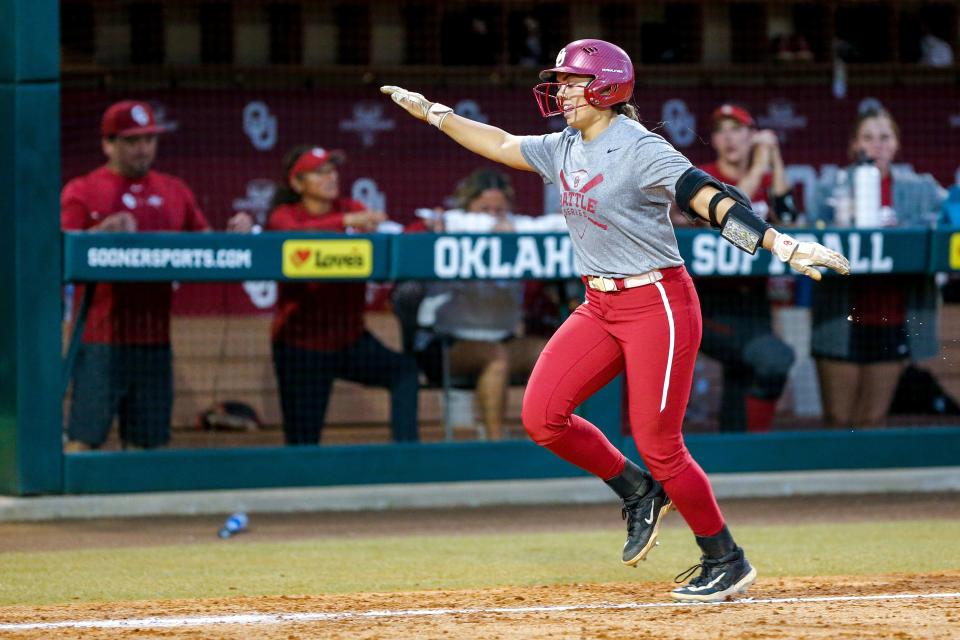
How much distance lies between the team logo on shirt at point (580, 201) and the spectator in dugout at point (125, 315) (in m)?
3.24

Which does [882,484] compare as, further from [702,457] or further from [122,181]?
[122,181]

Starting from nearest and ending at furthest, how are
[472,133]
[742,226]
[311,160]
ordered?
1. [742,226]
2. [472,133]
3. [311,160]

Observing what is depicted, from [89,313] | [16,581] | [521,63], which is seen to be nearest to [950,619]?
[16,581]

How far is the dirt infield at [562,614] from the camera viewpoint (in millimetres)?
4395

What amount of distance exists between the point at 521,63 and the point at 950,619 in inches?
314

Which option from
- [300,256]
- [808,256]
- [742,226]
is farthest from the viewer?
[300,256]

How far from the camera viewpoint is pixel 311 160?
25.8ft

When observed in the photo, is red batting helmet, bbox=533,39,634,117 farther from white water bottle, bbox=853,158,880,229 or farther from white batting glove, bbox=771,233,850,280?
white water bottle, bbox=853,158,880,229

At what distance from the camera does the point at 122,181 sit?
773cm

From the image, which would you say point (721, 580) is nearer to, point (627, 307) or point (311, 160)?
point (627, 307)

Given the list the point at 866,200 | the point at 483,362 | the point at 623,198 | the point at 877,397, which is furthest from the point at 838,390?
the point at 623,198

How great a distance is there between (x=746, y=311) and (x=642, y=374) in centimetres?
362

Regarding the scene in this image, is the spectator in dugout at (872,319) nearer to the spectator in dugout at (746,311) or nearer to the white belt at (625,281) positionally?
the spectator in dugout at (746,311)

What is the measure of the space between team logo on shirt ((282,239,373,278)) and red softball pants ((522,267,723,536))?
2.88 m
